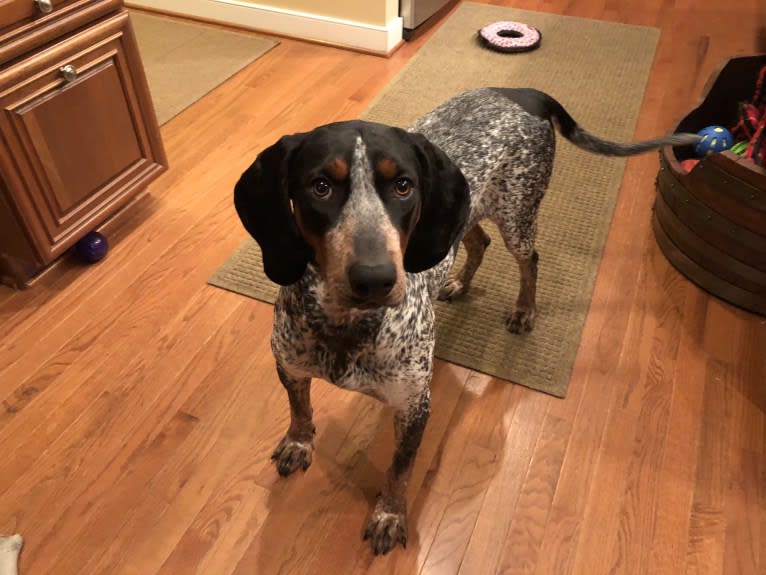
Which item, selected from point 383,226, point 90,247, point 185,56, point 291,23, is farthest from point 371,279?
point 291,23

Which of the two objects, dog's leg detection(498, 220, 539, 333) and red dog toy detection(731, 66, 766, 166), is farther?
red dog toy detection(731, 66, 766, 166)

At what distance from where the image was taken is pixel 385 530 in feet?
5.23

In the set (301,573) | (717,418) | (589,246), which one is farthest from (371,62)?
(301,573)

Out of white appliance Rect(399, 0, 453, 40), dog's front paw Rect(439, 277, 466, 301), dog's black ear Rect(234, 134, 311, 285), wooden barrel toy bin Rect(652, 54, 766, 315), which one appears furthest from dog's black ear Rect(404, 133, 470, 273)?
white appliance Rect(399, 0, 453, 40)

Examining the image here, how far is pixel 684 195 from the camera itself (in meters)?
2.17

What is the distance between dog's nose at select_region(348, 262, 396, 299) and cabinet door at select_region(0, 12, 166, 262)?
147 cm

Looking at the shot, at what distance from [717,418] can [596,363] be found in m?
0.39

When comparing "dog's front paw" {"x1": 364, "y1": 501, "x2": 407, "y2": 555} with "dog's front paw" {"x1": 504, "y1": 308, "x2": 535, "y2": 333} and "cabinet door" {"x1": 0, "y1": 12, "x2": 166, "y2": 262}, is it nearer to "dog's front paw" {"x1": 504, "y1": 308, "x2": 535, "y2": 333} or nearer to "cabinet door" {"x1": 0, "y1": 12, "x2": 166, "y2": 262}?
"dog's front paw" {"x1": 504, "y1": 308, "x2": 535, "y2": 333}

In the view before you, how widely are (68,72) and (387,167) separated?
1473mm

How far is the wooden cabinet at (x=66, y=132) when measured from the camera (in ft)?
6.31

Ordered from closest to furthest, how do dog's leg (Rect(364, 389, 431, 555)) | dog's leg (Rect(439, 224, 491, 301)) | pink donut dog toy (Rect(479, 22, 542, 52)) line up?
1. dog's leg (Rect(364, 389, 431, 555))
2. dog's leg (Rect(439, 224, 491, 301))
3. pink donut dog toy (Rect(479, 22, 542, 52))

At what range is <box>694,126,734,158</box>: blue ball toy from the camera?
2.36 m

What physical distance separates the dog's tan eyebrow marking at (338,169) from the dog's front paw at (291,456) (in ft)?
3.06

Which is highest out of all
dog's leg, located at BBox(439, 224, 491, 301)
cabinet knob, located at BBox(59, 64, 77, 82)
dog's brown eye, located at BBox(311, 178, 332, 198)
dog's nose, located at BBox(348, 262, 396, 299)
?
dog's brown eye, located at BBox(311, 178, 332, 198)
